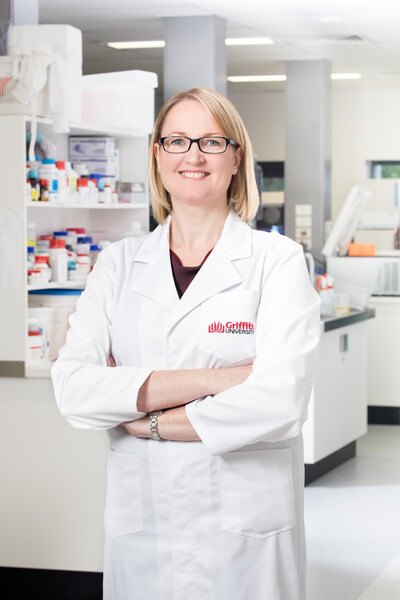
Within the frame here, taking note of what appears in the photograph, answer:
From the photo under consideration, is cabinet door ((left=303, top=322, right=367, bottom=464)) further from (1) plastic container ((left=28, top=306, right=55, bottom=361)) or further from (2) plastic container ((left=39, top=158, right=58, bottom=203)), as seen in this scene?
(2) plastic container ((left=39, top=158, right=58, bottom=203))

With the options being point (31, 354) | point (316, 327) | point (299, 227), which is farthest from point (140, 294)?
point (299, 227)

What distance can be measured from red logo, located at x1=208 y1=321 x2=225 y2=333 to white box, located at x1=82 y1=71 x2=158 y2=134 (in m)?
3.53

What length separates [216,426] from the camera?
1.88 m

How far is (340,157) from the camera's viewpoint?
38.1ft

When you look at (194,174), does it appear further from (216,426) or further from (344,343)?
(344,343)

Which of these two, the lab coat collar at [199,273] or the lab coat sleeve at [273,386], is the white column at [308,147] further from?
the lab coat sleeve at [273,386]

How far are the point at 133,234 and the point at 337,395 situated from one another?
5.13 feet

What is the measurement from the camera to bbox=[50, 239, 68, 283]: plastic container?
15.8 ft

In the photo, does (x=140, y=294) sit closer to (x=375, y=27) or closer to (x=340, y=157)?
(x=375, y=27)

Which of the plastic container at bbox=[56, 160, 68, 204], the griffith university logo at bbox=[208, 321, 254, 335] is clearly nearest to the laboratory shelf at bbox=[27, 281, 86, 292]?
the plastic container at bbox=[56, 160, 68, 204]

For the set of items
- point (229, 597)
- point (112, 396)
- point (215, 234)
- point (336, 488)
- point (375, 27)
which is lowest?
point (336, 488)

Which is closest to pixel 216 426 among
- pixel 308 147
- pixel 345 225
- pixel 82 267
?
pixel 82 267

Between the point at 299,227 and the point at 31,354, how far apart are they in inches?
220

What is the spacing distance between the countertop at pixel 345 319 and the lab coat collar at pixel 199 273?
138 inches
